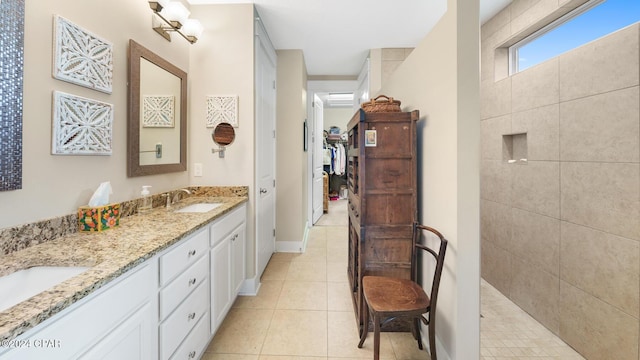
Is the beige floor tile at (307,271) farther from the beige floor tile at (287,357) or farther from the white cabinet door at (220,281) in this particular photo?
the beige floor tile at (287,357)

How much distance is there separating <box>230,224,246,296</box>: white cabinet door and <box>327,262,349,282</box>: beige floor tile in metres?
1.01

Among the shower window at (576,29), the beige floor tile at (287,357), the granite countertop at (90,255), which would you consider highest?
the shower window at (576,29)

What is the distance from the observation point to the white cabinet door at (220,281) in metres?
1.69

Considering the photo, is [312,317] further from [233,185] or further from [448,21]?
[448,21]

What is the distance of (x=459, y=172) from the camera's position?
4.66ft

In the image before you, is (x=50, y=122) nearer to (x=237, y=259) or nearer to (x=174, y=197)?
(x=174, y=197)

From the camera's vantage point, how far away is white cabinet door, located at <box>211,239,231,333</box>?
169 centimetres

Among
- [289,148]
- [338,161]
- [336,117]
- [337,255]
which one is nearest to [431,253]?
[337,255]

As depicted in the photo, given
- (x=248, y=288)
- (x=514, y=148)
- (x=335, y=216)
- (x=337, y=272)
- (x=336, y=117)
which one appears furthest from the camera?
(x=336, y=117)

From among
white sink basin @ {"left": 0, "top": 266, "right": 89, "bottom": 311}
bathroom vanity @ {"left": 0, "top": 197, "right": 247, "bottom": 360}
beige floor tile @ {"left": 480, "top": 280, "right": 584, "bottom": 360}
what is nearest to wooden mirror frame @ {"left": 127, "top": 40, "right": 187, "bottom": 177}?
bathroom vanity @ {"left": 0, "top": 197, "right": 247, "bottom": 360}

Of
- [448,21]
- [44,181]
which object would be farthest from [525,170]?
[44,181]

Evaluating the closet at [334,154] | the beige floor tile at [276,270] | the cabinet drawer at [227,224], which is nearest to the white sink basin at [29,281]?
the cabinet drawer at [227,224]

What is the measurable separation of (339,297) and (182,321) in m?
1.48

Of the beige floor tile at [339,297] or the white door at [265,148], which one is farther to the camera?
the white door at [265,148]
